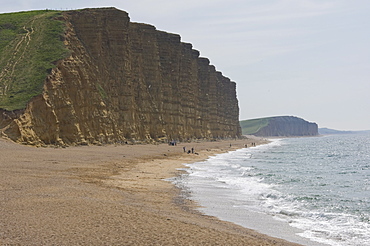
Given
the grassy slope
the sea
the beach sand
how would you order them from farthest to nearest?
1. the grassy slope
2. the sea
3. the beach sand

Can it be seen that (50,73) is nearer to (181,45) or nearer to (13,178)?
(13,178)

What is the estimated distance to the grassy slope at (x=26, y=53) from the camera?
4122cm

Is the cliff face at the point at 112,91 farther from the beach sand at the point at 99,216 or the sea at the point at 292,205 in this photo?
the beach sand at the point at 99,216

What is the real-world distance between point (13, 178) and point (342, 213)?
1320 centimetres

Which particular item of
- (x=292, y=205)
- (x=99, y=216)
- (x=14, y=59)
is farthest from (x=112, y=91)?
(x=99, y=216)

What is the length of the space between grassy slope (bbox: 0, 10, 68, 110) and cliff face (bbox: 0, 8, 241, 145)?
117cm

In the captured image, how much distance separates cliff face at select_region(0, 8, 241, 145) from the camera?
1661 inches

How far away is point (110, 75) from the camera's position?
58.8 m

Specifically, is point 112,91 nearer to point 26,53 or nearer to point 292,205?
point 26,53

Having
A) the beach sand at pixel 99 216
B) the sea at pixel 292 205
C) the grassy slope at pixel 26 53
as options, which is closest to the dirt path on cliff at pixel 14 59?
the grassy slope at pixel 26 53

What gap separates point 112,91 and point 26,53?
45.8 feet

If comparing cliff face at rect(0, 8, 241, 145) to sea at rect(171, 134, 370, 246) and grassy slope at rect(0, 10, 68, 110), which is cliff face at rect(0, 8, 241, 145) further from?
sea at rect(171, 134, 370, 246)

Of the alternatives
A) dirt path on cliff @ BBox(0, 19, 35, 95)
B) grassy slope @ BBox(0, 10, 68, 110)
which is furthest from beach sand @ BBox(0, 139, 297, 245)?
dirt path on cliff @ BBox(0, 19, 35, 95)

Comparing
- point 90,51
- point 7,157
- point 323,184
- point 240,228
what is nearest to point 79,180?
Result: point 7,157
